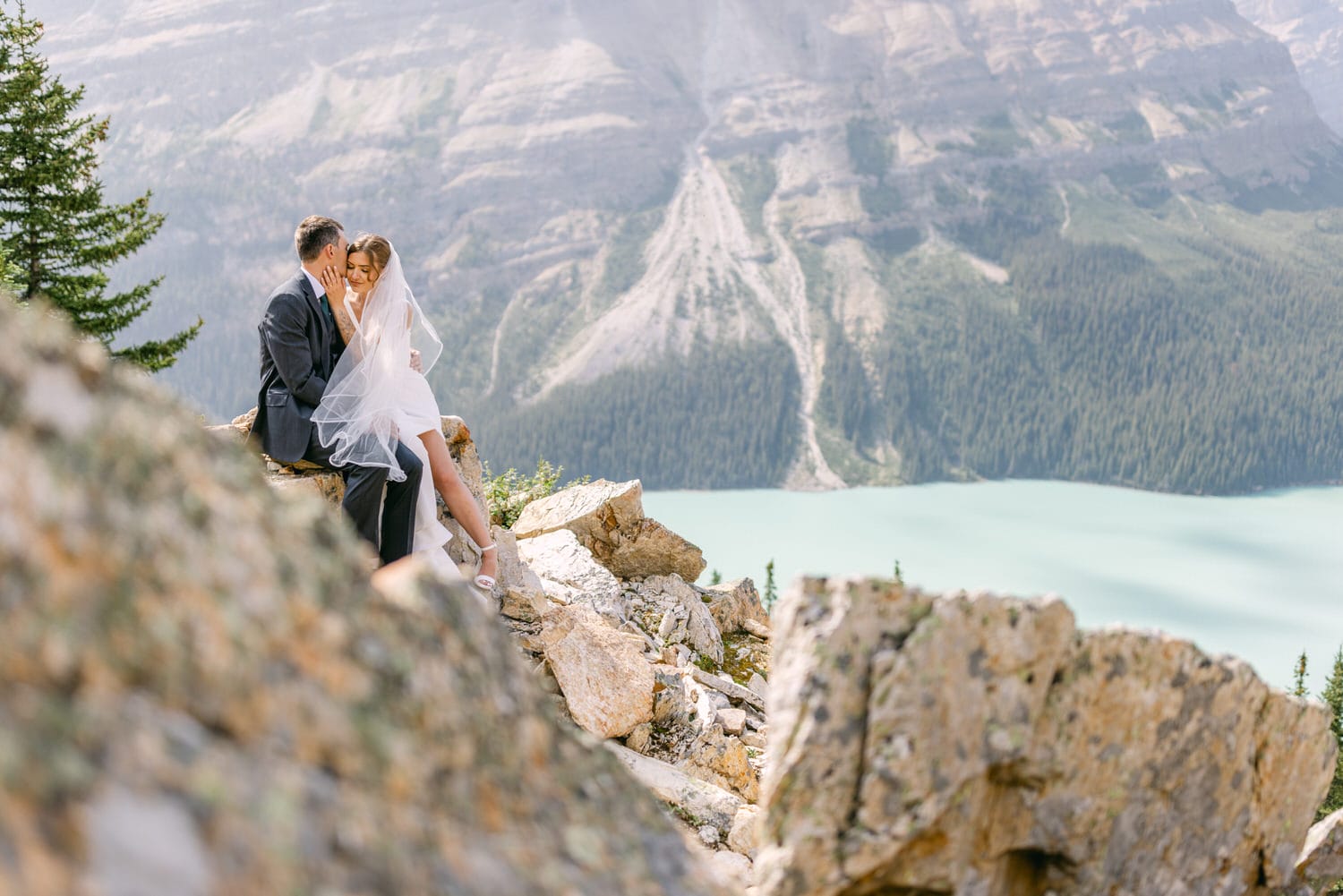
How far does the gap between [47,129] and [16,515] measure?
25112 millimetres

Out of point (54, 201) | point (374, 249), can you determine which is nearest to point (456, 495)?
point (374, 249)

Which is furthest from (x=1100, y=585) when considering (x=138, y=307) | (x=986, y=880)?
(x=986, y=880)

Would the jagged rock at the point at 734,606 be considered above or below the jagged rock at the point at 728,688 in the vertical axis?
below

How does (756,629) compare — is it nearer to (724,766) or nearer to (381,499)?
(724,766)

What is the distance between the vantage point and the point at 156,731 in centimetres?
194

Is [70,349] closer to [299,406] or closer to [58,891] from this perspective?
[58,891]

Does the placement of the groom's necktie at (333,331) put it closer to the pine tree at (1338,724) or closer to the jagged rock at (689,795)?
the jagged rock at (689,795)

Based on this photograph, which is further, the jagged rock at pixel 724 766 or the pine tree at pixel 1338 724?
the pine tree at pixel 1338 724

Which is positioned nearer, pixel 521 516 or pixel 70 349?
pixel 70 349

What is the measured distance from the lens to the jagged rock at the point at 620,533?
13.9m

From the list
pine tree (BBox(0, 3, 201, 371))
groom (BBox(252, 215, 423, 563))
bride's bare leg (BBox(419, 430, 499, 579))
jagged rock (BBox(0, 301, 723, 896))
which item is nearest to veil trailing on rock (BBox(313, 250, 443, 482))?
groom (BBox(252, 215, 423, 563))

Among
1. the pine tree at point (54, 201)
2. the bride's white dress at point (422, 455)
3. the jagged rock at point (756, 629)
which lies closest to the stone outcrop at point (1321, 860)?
the bride's white dress at point (422, 455)

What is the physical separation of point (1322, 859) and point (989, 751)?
2.66m

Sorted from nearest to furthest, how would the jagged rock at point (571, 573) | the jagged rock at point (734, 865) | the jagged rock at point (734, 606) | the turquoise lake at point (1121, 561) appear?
the jagged rock at point (734, 865)
the jagged rock at point (571, 573)
the jagged rock at point (734, 606)
the turquoise lake at point (1121, 561)
